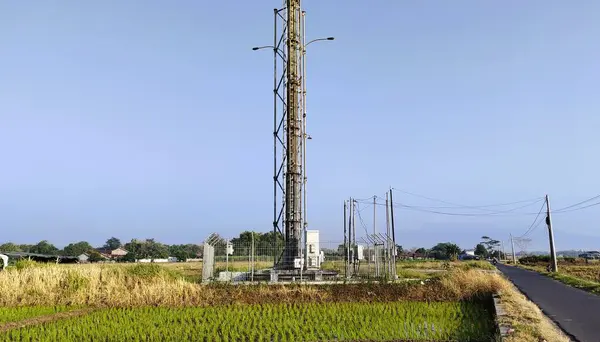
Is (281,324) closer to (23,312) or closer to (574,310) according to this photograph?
(23,312)

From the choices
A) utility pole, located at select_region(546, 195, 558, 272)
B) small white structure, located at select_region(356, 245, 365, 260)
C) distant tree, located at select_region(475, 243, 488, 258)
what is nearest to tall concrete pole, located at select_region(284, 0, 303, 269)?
small white structure, located at select_region(356, 245, 365, 260)

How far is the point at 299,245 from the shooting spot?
26938mm

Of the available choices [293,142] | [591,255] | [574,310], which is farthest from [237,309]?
[591,255]

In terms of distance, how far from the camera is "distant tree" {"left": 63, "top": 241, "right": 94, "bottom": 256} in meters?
117

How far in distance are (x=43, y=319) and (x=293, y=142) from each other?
17.6 meters

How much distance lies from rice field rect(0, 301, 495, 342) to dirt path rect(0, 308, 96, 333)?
1.60 feet

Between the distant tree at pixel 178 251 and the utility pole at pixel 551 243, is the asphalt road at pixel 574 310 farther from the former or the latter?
the distant tree at pixel 178 251

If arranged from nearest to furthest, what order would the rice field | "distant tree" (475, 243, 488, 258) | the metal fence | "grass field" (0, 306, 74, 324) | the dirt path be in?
the rice field
the dirt path
"grass field" (0, 306, 74, 324)
the metal fence
"distant tree" (475, 243, 488, 258)

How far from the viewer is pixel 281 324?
12.5m

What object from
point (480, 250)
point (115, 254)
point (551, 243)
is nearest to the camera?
point (551, 243)

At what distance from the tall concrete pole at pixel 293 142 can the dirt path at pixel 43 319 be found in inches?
521

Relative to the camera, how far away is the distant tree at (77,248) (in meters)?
117

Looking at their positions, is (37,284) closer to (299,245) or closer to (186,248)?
(299,245)

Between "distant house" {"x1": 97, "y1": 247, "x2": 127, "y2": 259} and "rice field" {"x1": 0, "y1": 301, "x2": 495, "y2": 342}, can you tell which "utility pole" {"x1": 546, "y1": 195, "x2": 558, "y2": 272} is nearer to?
"rice field" {"x1": 0, "y1": 301, "x2": 495, "y2": 342}
